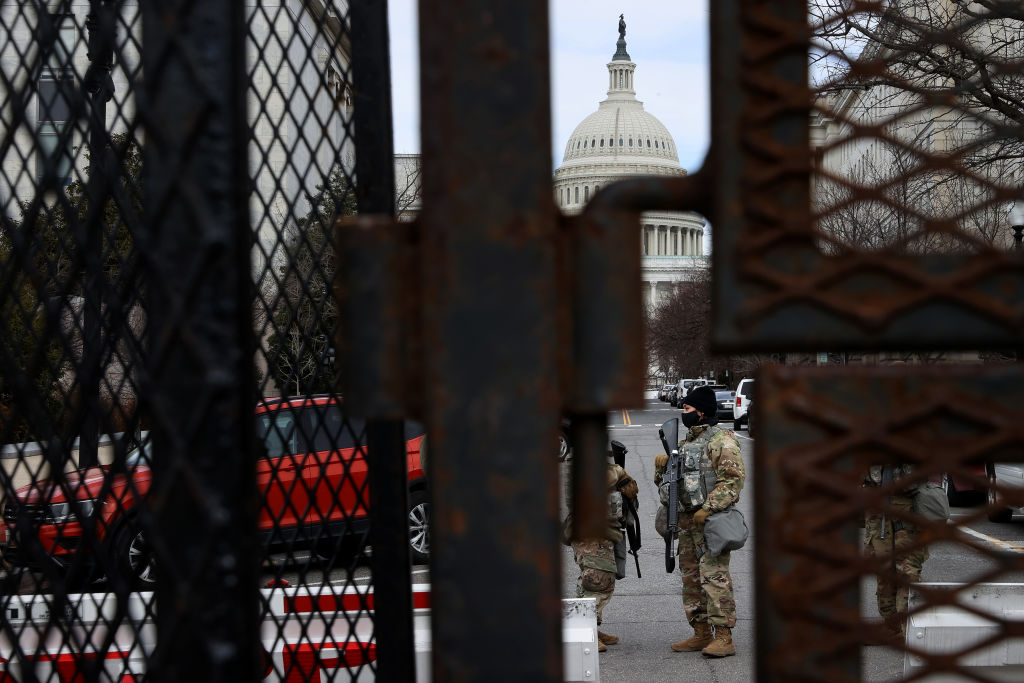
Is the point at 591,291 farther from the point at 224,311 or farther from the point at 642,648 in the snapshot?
the point at 642,648

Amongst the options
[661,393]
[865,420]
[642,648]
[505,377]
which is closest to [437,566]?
[505,377]

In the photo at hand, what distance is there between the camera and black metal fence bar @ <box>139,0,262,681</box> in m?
1.03

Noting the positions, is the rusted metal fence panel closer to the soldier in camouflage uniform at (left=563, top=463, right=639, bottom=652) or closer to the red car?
the red car

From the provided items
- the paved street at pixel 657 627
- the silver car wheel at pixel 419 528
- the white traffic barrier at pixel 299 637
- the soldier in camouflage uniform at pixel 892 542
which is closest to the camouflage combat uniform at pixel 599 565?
the paved street at pixel 657 627

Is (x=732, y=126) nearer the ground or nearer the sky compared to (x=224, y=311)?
nearer the sky

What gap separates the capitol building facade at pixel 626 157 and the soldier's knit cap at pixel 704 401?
80.4 meters

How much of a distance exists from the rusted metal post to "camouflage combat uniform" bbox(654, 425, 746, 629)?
24.0 feet

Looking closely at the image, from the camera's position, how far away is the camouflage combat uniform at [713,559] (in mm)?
8102

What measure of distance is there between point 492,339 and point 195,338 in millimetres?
279

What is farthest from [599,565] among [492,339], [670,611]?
[492,339]

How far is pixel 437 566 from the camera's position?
1.03 metres

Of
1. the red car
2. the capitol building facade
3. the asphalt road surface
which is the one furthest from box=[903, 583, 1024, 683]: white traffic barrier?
the capitol building facade

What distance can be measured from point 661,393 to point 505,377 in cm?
9104

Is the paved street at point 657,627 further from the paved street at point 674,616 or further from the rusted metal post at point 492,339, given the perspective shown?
the rusted metal post at point 492,339
